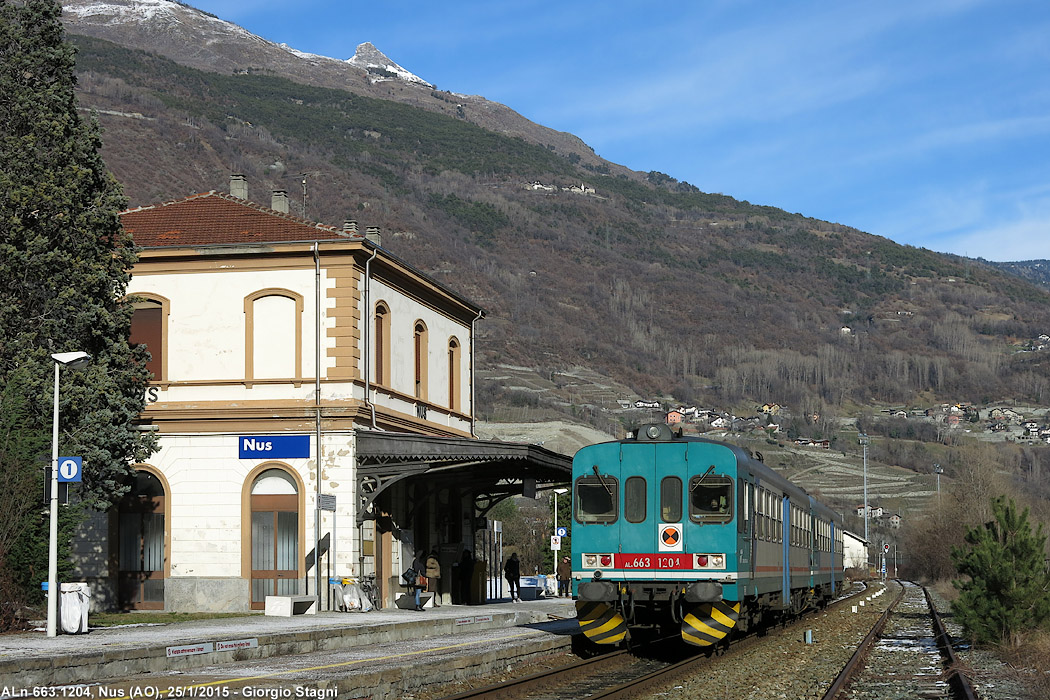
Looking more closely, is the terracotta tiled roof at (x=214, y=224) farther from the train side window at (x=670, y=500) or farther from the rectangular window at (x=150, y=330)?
the train side window at (x=670, y=500)

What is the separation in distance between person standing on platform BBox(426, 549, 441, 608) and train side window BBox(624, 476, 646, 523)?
46.1 ft

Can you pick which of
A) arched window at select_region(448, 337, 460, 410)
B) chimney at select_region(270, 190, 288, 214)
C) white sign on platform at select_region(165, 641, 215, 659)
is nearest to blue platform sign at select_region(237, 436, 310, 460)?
chimney at select_region(270, 190, 288, 214)

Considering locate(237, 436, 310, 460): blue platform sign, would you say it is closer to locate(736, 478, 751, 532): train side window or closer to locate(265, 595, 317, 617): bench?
locate(265, 595, 317, 617): bench

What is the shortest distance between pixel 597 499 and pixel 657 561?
136 centimetres

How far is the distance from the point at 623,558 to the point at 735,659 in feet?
7.79

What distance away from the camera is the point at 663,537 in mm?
19672

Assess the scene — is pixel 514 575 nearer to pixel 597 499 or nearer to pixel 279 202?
pixel 279 202

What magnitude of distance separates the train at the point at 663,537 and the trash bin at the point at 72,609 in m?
7.79

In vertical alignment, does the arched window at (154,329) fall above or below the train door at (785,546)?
above

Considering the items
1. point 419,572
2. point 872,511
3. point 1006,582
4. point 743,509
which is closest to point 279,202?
point 419,572

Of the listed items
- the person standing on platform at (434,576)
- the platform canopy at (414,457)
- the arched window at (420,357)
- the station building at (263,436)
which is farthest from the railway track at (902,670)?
the arched window at (420,357)

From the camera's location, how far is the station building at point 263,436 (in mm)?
29844

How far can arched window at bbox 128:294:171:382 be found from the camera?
104 ft

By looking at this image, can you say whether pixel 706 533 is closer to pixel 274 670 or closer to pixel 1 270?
pixel 274 670
